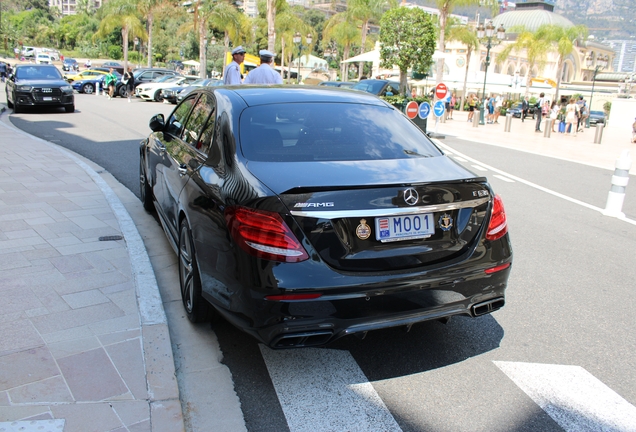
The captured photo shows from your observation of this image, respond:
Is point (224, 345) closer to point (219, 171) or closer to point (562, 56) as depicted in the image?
point (219, 171)

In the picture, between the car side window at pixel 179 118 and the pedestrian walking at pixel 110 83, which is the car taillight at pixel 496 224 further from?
the pedestrian walking at pixel 110 83

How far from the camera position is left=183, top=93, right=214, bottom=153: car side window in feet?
14.7

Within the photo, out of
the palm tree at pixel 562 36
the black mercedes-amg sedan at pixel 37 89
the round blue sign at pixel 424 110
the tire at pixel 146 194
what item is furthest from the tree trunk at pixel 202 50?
the tire at pixel 146 194

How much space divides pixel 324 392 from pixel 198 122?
2401 millimetres

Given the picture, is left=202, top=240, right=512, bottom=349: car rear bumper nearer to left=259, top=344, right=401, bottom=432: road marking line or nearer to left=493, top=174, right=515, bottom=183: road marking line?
left=259, top=344, right=401, bottom=432: road marking line

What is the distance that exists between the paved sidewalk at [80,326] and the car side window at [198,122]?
3.86 ft

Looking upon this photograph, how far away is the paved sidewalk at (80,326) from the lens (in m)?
3.06

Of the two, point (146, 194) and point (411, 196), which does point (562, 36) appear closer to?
point (146, 194)

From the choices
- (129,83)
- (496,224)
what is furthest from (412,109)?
(129,83)

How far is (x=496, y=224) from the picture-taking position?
3.68 meters

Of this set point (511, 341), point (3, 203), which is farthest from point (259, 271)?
point (3, 203)

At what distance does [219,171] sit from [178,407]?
1.45 meters

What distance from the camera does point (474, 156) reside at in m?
15.5

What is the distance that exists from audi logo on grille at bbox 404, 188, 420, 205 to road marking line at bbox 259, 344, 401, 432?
1.13 metres
